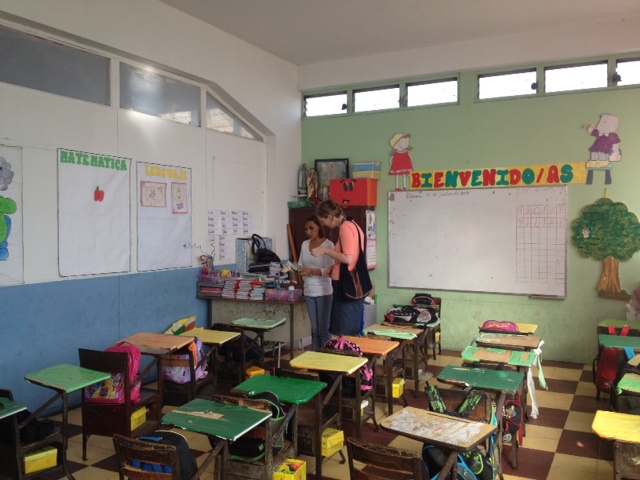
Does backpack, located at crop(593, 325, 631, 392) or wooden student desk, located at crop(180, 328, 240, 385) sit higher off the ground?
wooden student desk, located at crop(180, 328, 240, 385)

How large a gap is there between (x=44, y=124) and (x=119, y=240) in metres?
1.22

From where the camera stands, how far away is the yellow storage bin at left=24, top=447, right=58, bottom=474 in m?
3.24

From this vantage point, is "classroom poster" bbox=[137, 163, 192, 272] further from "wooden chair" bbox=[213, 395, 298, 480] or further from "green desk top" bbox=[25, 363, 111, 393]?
"wooden chair" bbox=[213, 395, 298, 480]

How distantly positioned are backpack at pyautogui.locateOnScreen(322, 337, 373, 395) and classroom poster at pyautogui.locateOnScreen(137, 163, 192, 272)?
230 centimetres

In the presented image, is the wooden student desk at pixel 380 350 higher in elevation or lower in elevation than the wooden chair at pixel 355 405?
higher

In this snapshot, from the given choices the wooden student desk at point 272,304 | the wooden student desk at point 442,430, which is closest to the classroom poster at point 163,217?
the wooden student desk at point 272,304

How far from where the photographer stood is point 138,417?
12.8 feet

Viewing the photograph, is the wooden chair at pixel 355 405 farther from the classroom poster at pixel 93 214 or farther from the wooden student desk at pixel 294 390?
the classroom poster at pixel 93 214

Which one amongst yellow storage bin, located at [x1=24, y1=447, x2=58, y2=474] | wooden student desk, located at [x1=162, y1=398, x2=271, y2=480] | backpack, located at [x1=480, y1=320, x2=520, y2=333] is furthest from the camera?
backpack, located at [x1=480, y1=320, x2=520, y2=333]

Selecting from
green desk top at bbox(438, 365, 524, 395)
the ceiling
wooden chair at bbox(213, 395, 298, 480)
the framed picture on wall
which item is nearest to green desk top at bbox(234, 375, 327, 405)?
wooden chair at bbox(213, 395, 298, 480)

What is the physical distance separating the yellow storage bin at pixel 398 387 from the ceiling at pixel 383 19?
142 inches

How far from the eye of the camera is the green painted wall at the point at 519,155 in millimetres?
6188

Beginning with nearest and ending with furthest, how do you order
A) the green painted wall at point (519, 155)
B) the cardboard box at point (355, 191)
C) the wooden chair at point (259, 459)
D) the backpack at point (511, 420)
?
the wooden chair at point (259, 459) < the backpack at point (511, 420) < the green painted wall at point (519, 155) < the cardboard box at point (355, 191)

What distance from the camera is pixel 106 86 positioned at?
17.1 feet
